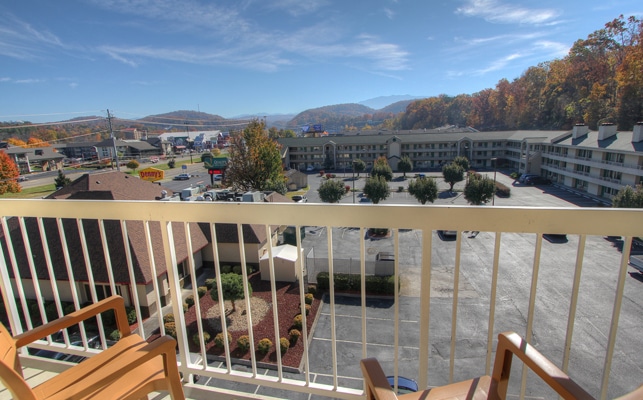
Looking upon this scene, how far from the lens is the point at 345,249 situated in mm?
13711

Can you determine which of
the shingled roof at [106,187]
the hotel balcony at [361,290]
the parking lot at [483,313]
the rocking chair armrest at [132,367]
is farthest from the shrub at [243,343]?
the rocking chair armrest at [132,367]

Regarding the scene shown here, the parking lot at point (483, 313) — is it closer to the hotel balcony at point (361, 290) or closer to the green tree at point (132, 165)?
the hotel balcony at point (361, 290)

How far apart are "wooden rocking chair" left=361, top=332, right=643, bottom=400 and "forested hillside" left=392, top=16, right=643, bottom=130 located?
116 feet

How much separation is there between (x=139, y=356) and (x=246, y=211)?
63 cm

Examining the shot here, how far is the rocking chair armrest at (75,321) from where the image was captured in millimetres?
1188

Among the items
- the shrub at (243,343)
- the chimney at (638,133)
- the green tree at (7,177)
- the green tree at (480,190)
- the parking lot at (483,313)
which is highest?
the chimney at (638,133)

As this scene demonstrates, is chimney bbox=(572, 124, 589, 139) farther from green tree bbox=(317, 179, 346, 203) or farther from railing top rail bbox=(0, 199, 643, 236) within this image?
railing top rail bbox=(0, 199, 643, 236)

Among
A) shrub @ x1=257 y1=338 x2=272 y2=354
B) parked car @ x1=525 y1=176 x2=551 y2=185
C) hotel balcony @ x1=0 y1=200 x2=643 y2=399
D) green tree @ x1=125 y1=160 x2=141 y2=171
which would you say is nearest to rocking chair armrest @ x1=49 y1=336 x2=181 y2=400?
hotel balcony @ x1=0 y1=200 x2=643 y2=399

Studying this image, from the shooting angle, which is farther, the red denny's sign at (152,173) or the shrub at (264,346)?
the red denny's sign at (152,173)

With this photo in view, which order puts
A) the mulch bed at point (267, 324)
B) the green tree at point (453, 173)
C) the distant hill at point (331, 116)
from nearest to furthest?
the mulch bed at point (267, 324), the green tree at point (453, 173), the distant hill at point (331, 116)

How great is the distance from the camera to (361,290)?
1.21 meters

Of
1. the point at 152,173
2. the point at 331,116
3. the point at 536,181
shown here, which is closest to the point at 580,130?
the point at 536,181

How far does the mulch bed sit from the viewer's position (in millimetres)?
6925

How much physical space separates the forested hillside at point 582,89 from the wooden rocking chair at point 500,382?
116 ft
